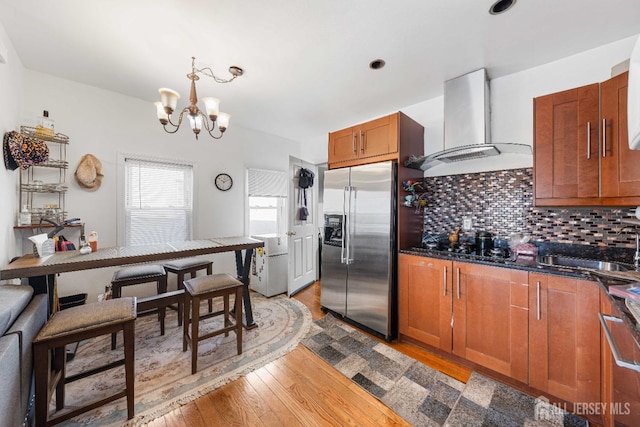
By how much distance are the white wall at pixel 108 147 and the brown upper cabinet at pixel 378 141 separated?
1916 millimetres

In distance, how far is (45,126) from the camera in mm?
2373

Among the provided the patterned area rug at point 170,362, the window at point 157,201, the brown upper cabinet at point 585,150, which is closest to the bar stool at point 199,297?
the patterned area rug at point 170,362

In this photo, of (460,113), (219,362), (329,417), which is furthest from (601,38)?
(219,362)

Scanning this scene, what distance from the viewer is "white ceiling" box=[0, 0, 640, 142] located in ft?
5.30

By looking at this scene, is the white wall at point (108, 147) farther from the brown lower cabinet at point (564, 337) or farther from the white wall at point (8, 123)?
the brown lower cabinet at point (564, 337)

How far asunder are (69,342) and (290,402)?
1.38 m

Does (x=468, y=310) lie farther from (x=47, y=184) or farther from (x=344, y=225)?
(x=47, y=184)

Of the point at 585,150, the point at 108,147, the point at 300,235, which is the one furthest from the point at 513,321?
the point at 108,147

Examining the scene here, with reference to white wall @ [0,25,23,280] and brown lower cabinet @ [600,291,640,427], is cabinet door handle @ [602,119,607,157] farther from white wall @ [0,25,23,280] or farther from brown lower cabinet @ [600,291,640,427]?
white wall @ [0,25,23,280]

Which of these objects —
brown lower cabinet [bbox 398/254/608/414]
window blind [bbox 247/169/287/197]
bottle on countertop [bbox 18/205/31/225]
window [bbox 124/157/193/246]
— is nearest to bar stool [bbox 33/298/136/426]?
bottle on countertop [bbox 18/205/31/225]

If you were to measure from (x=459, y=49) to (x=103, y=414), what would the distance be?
3733mm

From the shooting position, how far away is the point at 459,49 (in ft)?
6.61

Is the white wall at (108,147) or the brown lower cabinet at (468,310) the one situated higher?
the white wall at (108,147)

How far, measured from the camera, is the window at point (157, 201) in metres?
3.04
